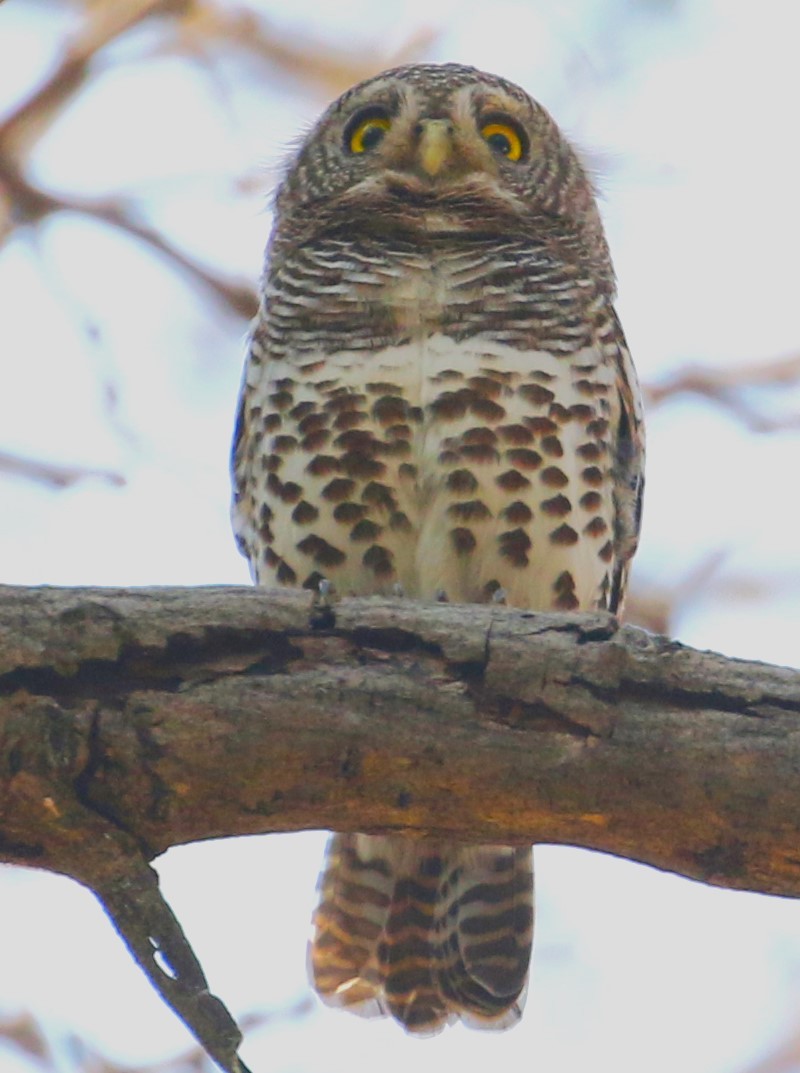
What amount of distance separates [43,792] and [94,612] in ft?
1.30

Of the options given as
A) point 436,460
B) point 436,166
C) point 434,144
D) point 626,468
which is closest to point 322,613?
point 436,460

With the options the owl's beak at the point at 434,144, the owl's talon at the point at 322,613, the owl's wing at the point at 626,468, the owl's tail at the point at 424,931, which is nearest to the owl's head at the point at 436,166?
the owl's beak at the point at 434,144

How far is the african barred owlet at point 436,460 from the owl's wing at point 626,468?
10mm

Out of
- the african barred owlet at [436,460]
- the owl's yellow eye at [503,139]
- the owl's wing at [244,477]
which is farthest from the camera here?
the owl's yellow eye at [503,139]

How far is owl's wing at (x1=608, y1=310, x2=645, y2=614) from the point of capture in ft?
17.5

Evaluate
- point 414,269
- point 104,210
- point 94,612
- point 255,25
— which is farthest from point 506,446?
point 255,25

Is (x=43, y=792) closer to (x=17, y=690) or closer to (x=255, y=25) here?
(x=17, y=690)

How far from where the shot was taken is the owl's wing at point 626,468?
17.5ft

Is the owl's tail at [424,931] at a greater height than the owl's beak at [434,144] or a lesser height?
lesser

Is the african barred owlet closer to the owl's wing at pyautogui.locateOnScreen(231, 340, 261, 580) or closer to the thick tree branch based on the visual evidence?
the owl's wing at pyautogui.locateOnScreen(231, 340, 261, 580)

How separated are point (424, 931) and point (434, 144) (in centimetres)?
272

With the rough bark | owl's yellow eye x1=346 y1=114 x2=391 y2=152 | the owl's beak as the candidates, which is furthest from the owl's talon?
owl's yellow eye x1=346 y1=114 x2=391 y2=152

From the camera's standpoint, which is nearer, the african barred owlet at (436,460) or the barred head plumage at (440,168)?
the african barred owlet at (436,460)

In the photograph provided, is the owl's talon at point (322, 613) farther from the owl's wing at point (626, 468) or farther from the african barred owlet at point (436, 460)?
the owl's wing at point (626, 468)
